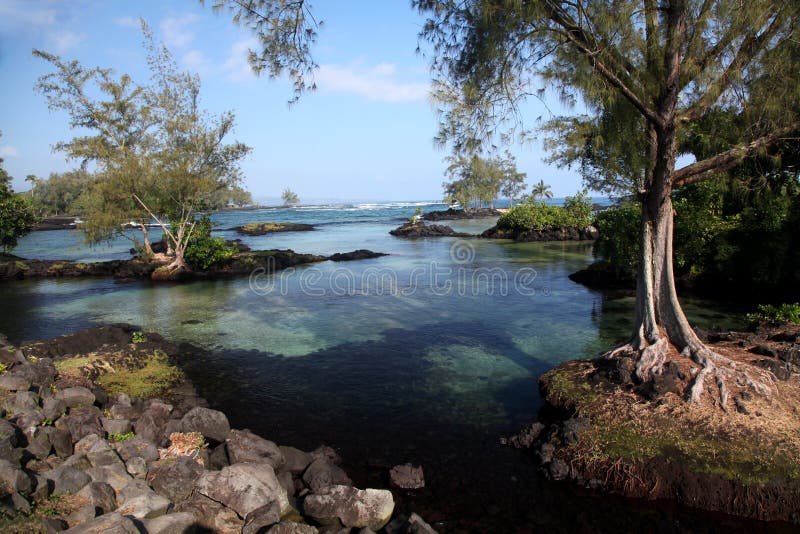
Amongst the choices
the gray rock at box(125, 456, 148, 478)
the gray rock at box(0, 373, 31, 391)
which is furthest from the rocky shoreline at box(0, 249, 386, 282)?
the gray rock at box(125, 456, 148, 478)

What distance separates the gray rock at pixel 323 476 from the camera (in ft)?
20.8

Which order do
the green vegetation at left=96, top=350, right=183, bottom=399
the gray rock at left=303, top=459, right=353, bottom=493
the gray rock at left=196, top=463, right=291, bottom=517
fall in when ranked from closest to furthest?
the gray rock at left=196, top=463, right=291, bottom=517, the gray rock at left=303, top=459, right=353, bottom=493, the green vegetation at left=96, top=350, right=183, bottom=399

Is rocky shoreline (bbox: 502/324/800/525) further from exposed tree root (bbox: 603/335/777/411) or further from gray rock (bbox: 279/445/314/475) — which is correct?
gray rock (bbox: 279/445/314/475)

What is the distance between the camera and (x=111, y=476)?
5566 mm

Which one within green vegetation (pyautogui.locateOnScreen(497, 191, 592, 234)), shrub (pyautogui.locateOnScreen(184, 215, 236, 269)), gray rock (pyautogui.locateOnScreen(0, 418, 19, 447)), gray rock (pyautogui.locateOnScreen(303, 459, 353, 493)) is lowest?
gray rock (pyautogui.locateOnScreen(303, 459, 353, 493))

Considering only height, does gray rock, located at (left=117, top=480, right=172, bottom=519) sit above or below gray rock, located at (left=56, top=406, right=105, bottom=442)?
below

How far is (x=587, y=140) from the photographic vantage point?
1236 cm

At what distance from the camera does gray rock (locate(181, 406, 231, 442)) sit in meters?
7.17

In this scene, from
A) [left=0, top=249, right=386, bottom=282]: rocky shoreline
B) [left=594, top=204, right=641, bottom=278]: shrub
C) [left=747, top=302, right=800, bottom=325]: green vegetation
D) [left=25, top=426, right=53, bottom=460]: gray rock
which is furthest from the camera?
[left=0, top=249, right=386, bottom=282]: rocky shoreline

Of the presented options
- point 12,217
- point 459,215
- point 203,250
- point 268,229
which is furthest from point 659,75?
point 459,215

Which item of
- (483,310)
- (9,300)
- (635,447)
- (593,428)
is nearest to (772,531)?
(635,447)

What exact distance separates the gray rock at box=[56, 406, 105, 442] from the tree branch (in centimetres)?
951

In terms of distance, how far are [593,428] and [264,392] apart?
6.08 meters

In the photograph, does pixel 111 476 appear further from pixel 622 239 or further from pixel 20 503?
pixel 622 239
